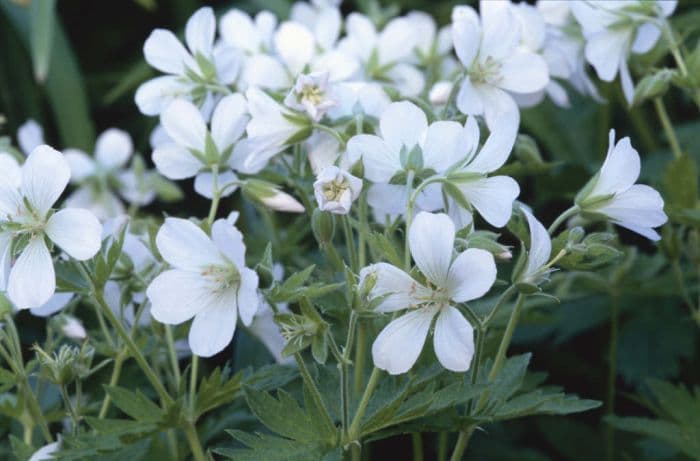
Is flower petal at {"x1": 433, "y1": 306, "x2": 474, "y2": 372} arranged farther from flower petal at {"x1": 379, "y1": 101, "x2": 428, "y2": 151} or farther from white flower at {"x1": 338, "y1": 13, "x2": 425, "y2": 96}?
white flower at {"x1": 338, "y1": 13, "x2": 425, "y2": 96}

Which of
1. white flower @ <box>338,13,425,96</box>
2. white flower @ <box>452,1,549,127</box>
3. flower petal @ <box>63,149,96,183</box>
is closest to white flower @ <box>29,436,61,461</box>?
white flower @ <box>452,1,549,127</box>

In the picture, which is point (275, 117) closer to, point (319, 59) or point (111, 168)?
point (319, 59)

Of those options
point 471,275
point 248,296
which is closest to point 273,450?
point 248,296

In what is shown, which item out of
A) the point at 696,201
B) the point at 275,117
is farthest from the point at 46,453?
the point at 696,201

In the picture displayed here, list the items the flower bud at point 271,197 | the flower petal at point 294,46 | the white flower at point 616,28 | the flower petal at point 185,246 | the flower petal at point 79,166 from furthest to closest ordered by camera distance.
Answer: the flower petal at point 79,166
the flower petal at point 294,46
the white flower at point 616,28
the flower bud at point 271,197
the flower petal at point 185,246

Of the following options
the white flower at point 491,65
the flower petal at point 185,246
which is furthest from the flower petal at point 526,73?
A: the flower petal at point 185,246

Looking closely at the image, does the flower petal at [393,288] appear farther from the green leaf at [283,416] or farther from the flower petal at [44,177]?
the flower petal at [44,177]
